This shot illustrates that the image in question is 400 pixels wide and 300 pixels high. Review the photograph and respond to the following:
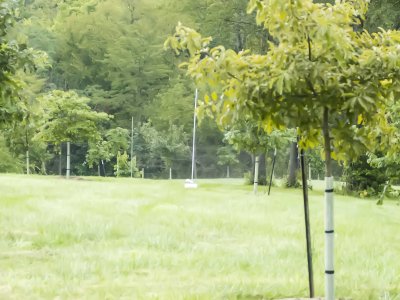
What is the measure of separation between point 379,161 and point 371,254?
541 cm

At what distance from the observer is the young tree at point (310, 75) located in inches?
225

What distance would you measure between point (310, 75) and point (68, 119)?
29.9 m

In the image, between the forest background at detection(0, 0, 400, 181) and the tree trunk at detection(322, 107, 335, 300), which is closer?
the tree trunk at detection(322, 107, 335, 300)

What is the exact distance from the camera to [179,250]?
11.2 metres

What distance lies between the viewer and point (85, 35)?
58594mm

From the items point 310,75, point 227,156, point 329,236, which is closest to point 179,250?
point 329,236

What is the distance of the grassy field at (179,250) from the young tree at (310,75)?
2.54 meters

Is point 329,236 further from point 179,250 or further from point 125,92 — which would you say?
point 125,92

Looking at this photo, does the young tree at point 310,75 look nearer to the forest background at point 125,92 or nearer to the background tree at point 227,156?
the forest background at point 125,92

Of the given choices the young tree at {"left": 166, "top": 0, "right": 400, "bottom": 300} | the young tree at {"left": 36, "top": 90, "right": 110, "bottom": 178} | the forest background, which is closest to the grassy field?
the young tree at {"left": 166, "top": 0, "right": 400, "bottom": 300}

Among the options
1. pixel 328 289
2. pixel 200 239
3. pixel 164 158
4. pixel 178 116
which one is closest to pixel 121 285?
pixel 328 289

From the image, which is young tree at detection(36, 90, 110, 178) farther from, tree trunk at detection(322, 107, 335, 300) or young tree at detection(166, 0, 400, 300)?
tree trunk at detection(322, 107, 335, 300)

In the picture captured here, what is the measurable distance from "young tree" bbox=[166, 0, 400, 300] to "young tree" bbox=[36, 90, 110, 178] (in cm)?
2830

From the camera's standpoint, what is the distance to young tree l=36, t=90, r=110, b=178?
33.8 meters
